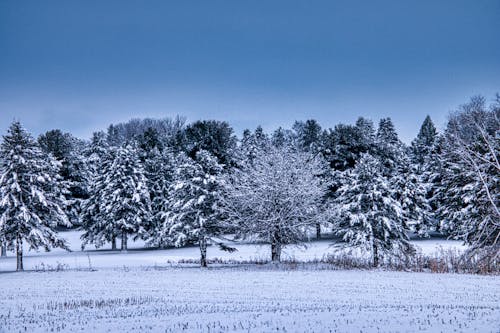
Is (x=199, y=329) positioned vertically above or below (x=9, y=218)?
below

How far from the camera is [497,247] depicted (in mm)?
7828

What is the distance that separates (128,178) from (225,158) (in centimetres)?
1551

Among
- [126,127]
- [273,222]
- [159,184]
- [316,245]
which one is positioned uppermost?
[126,127]

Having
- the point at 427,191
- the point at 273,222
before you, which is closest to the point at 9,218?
the point at 273,222

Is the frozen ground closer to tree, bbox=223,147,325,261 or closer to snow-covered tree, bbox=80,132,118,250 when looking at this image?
tree, bbox=223,147,325,261

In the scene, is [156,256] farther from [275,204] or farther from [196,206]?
[275,204]

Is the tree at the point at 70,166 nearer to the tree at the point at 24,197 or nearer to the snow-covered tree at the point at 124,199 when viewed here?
the snow-covered tree at the point at 124,199

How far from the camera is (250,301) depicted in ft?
60.6

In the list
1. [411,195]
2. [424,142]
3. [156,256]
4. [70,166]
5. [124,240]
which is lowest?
[156,256]

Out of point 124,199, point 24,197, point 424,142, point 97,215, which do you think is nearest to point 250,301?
point 24,197

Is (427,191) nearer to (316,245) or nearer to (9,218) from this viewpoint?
(316,245)

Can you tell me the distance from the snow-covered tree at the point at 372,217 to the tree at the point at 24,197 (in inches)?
844

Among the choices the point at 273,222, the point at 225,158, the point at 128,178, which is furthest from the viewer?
the point at 225,158

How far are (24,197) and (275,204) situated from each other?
1876cm
